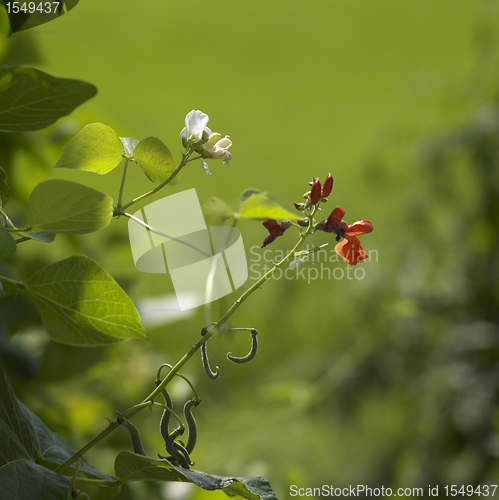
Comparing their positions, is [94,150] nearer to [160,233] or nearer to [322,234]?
[160,233]

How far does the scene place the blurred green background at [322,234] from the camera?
0.41m

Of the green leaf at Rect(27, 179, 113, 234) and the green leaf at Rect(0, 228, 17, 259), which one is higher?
the green leaf at Rect(27, 179, 113, 234)

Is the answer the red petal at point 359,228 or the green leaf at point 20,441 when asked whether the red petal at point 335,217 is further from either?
the green leaf at point 20,441

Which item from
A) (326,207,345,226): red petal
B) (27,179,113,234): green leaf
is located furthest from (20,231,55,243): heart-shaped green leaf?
(326,207,345,226): red petal

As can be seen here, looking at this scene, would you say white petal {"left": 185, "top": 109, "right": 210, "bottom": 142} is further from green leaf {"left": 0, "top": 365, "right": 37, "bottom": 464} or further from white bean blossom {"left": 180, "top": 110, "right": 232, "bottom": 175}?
green leaf {"left": 0, "top": 365, "right": 37, "bottom": 464}

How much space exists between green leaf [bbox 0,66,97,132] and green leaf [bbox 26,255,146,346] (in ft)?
0.16

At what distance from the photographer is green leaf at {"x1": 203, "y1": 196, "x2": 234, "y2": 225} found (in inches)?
8.7

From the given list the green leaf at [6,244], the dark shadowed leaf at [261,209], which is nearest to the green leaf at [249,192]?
the dark shadowed leaf at [261,209]

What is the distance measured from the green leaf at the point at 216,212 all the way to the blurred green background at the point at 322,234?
38 mm

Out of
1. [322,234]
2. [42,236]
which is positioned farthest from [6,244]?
[322,234]

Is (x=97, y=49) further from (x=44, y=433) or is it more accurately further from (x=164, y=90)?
(x=44, y=433)

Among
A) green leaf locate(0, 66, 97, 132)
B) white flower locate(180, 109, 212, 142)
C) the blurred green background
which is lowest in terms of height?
the blurred green background

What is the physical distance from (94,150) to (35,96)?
38mm

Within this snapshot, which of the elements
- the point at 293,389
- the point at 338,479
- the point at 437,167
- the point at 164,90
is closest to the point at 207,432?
the point at 293,389
